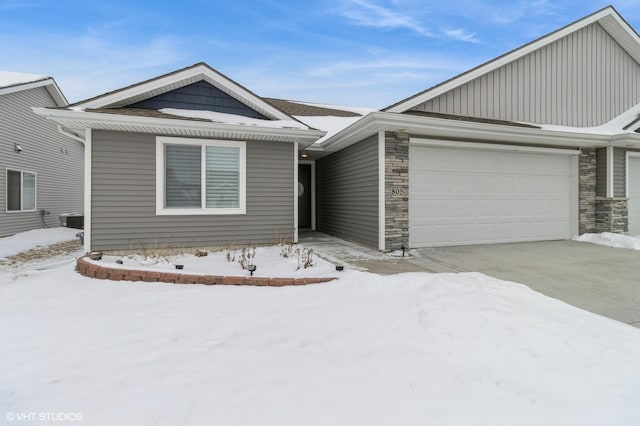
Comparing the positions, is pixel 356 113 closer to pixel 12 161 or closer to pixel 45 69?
pixel 12 161

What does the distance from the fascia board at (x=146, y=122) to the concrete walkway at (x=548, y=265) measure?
108 inches

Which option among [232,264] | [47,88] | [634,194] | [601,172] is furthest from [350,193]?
[47,88]

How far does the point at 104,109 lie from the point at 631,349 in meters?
8.19

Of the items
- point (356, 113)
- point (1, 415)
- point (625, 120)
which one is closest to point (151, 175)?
point (1, 415)

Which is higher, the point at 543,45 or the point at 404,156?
the point at 543,45

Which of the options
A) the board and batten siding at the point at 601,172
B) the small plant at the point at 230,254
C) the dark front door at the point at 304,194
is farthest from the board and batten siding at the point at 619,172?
the small plant at the point at 230,254

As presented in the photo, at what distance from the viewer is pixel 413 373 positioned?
231 cm

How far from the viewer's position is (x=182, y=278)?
4.53m

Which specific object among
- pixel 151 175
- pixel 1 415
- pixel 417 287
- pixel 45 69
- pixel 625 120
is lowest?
pixel 1 415

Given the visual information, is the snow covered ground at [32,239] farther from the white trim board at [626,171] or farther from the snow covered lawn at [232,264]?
the white trim board at [626,171]

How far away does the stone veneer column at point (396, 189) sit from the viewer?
6883mm

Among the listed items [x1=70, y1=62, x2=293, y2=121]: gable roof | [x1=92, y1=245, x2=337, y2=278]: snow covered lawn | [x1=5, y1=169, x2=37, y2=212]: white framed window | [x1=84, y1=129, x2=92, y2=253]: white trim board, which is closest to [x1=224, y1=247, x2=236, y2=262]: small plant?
[x1=92, y1=245, x2=337, y2=278]: snow covered lawn

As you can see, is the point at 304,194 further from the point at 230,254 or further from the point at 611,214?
the point at 611,214

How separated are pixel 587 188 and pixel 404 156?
5.76 meters
